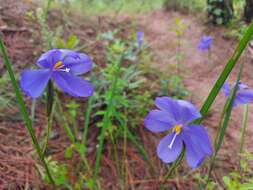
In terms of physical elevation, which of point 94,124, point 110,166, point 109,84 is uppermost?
point 109,84

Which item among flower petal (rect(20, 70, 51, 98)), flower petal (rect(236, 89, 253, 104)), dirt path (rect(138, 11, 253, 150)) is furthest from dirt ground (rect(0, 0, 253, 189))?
flower petal (rect(20, 70, 51, 98))

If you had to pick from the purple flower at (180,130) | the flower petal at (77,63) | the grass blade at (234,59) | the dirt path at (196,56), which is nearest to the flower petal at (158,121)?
the purple flower at (180,130)

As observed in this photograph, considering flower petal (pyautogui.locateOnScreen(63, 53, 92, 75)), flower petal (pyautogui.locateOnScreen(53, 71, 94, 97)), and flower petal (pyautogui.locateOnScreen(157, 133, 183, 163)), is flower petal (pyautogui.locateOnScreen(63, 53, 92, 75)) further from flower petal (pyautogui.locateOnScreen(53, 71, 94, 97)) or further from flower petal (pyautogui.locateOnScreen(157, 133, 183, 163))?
flower petal (pyautogui.locateOnScreen(157, 133, 183, 163))

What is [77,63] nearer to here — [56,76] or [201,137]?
[56,76]

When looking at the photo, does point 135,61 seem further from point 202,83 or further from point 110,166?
point 110,166

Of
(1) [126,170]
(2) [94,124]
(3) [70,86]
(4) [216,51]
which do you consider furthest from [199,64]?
(3) [70,86]

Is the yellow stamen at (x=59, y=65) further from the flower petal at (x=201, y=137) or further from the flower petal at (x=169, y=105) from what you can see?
the flower petal at (x=201, y=137)

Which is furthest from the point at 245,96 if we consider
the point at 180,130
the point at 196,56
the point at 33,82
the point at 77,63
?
the point at 196,56
